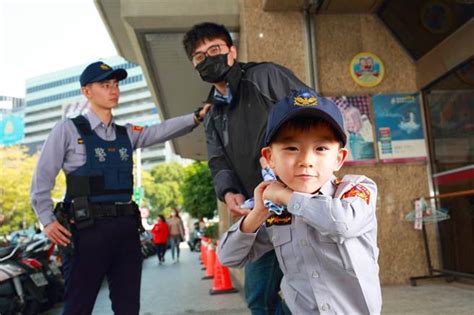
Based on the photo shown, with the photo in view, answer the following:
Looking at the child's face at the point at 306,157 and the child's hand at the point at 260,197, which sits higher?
the child's face at the point at 306,157

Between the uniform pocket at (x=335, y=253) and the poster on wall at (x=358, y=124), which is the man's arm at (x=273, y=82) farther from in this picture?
the poster on wall at (x=358, y=124)

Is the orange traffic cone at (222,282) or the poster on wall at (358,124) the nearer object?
the poster on wall at (358,124)

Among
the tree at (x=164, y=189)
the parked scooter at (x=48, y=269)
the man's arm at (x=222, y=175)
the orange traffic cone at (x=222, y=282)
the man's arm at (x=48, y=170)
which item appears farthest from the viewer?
the tree at (x=164, y=189)

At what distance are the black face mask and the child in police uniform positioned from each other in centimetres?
98

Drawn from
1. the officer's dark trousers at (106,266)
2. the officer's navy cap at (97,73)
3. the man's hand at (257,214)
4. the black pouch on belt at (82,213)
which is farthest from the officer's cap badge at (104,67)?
the man's hand at (257,214)

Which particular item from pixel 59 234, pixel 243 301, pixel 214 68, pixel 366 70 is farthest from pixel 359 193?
pixel 243 301

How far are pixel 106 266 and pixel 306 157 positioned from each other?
1905 mm

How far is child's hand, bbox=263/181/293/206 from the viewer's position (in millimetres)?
1319

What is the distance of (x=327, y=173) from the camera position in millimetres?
1333

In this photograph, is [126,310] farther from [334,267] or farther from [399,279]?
[399,279]

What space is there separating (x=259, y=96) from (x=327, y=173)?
3.20ft

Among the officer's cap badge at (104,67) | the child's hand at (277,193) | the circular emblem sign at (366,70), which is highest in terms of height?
the circular emblem sign at (366,70)

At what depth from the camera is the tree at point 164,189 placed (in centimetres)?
7300

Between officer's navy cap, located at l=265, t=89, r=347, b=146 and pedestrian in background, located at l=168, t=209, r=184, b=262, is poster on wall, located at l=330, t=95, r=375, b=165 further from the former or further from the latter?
pedestrian in background, located at l=168, t=209, r=184, b=262
